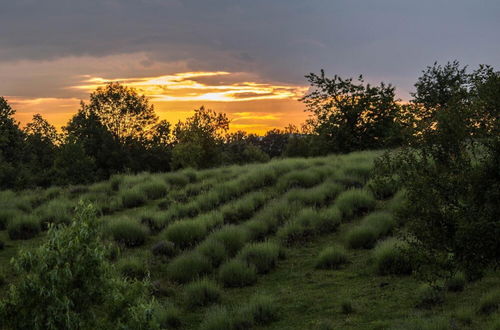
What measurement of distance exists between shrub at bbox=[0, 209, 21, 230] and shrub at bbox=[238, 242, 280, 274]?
9.82 m

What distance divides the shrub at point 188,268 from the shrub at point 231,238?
3.58 ft

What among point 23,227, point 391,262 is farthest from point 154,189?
point 391,262

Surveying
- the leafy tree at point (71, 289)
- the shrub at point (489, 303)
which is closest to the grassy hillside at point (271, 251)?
the shrub at point (489, 303)

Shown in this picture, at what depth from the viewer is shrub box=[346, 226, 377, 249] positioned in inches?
553

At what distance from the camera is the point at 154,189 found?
72.9ft

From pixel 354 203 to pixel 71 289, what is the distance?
1260 cm

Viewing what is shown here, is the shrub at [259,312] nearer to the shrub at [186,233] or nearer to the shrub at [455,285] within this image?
the shrub at [455,285]

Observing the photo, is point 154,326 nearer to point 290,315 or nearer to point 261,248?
point 290,315

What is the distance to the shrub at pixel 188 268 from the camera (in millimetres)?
12570

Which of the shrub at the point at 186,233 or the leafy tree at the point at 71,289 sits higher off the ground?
the leafy tree at the point at 71,289

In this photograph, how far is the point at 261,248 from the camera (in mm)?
13312

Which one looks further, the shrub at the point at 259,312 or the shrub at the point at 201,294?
the shrub at the point at 201,294

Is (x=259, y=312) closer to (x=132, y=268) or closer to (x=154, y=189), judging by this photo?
(x=132, y=268)

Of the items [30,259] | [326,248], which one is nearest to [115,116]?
[326,248]
